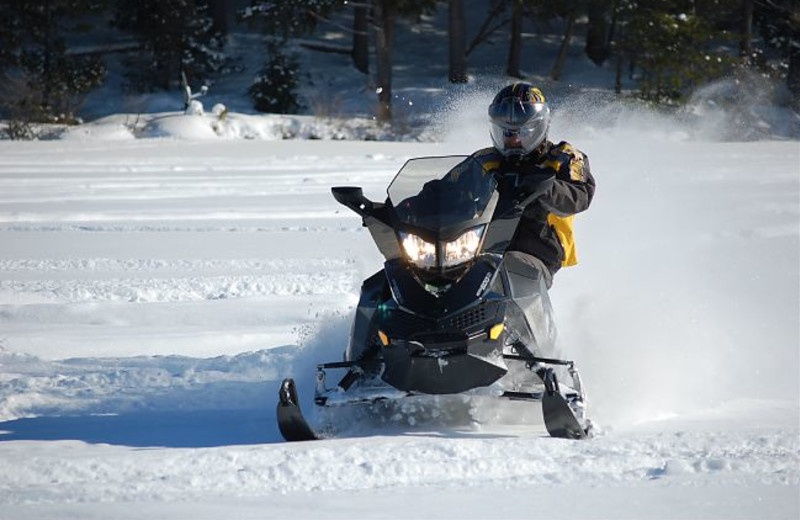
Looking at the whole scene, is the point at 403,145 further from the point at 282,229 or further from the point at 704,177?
the point at 282,229

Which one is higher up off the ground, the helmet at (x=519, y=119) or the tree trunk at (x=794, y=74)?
the helmet at (x=519, y=119)

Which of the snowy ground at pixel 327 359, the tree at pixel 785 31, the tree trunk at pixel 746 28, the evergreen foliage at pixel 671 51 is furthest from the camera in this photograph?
the tree trunk at pixel 746 28

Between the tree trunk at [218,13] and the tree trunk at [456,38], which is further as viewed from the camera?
the tree trunk at [218,13]

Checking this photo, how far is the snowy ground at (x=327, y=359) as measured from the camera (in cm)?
420

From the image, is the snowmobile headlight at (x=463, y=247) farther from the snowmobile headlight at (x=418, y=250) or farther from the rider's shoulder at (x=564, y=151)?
the rider's shoulder at (x=564, y=151)

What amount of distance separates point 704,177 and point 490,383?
45.5ft

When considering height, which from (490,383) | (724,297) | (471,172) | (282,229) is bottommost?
(282,229)

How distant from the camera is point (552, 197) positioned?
18.7 feet

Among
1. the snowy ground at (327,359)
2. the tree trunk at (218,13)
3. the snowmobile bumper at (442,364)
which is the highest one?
the snowmobile bumper at (442,364)

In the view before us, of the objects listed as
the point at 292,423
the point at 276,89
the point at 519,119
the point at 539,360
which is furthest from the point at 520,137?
the point at 276,89

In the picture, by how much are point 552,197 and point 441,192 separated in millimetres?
694

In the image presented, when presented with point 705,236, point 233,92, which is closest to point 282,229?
point 705,236

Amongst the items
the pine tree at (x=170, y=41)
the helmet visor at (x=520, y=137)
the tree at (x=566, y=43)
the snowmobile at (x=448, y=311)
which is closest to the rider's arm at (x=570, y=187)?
the helmet visor at (x=520, y=137)

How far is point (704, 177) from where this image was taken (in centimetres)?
1800
